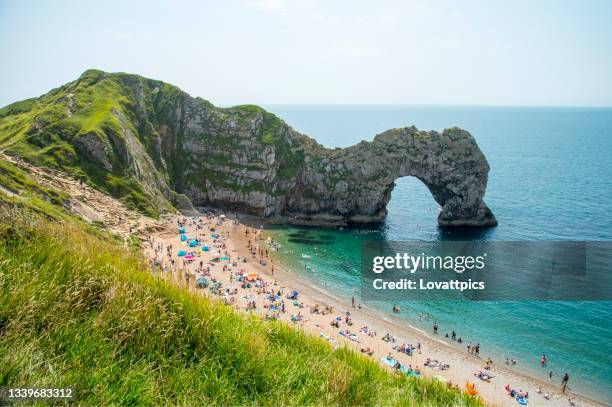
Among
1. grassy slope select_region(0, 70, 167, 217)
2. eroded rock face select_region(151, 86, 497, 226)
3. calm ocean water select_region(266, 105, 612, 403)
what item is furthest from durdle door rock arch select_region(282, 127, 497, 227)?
grassy slope select_region(0, 70, 167, 217)

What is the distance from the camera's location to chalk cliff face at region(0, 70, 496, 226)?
78062mm

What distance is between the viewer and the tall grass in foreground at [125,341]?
7996 millimetres

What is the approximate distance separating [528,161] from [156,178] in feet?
461

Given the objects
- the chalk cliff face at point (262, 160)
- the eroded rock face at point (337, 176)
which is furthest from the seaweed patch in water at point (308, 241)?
the chalk cliff face at point (262, 160)

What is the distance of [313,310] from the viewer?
46.0 m

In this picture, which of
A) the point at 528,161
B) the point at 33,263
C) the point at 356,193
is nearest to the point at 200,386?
the point at 33,263

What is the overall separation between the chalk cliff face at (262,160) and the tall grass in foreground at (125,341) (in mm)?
63665

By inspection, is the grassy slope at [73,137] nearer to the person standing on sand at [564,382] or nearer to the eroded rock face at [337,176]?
the eroded rock face at [337,176]

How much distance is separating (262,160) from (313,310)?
4334cm

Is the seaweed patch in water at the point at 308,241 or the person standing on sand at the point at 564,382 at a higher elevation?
the seaweed patch in water at the point at 308,241

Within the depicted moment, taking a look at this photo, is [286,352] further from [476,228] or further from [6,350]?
[476,228]

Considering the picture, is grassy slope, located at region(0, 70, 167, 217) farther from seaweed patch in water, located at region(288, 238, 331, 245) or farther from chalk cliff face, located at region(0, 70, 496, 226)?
seaweed patch in water, located at region(288, 238, 331, 245)

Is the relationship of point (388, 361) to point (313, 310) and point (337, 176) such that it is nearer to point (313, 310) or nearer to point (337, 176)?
point (313, 310)

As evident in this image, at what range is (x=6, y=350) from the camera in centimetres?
751
